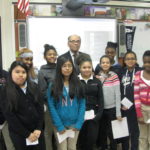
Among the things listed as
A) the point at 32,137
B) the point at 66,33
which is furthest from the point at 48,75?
the point at 66,33

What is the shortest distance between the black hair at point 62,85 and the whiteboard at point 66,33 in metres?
1.50

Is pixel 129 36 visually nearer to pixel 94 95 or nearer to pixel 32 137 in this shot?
pixel 94 95

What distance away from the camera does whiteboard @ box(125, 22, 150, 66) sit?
183 inches

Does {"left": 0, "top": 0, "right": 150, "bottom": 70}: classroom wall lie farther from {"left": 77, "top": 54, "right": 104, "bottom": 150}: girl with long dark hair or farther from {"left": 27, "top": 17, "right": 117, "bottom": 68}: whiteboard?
{"left": 77, "top": 54, "right": 104, "bottom": 150}: girl with long dark hair

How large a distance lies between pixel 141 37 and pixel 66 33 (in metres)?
1.55

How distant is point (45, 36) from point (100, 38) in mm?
981

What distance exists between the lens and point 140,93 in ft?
8.65

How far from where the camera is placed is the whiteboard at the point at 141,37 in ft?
15.2

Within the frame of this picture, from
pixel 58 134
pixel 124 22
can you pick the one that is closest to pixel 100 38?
pixel 124 22

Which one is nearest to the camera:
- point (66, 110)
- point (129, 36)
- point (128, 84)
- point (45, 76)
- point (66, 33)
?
point (66, 110)

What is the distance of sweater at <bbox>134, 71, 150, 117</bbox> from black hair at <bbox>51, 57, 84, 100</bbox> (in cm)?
63

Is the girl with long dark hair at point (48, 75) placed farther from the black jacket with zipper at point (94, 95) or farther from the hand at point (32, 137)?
the hand at point (32, 137)

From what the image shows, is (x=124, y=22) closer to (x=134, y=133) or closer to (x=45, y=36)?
(x=45, y=36)

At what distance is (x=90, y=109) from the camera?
2.67 metres
